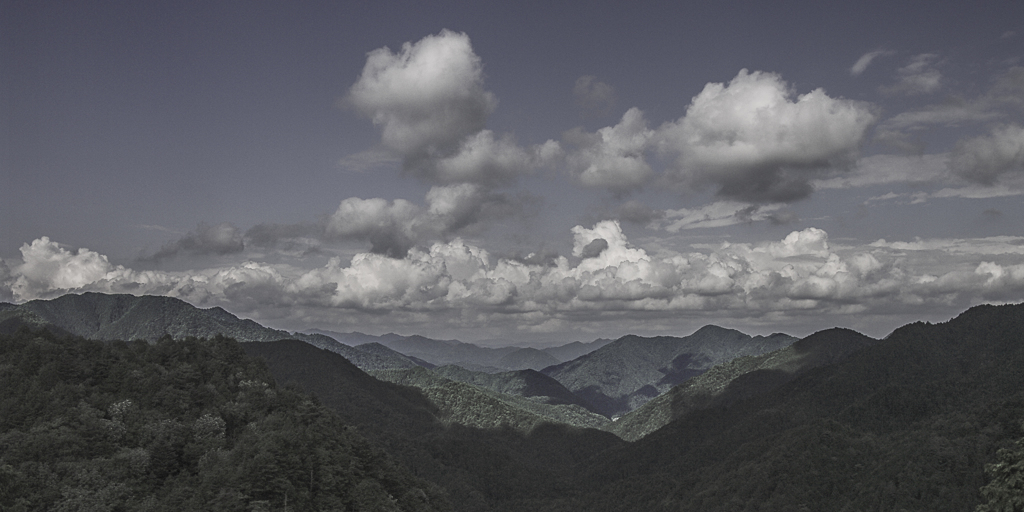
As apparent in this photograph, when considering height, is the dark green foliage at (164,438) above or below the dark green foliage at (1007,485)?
below

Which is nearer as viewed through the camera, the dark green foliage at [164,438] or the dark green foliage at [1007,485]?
the dark green foliage at [1007,485]

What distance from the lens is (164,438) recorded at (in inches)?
5477

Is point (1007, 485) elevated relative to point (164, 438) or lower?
elevated

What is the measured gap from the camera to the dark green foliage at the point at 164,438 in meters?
119

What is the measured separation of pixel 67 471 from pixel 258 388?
63.9 m

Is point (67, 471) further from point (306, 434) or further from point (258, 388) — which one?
point (258, 388)

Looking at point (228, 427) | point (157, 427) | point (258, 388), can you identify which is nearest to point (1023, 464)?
point (157, 427)

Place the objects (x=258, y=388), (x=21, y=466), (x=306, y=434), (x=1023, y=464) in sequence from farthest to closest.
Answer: (x=258, y=388) → (x=306, y=434) → (x=21, y=466) → (x=1023, y=464)

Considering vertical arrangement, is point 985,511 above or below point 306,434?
above

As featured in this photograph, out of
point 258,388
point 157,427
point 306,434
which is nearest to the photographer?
point 157,427

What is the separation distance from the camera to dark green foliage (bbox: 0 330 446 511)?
119 metres

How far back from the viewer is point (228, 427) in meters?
162

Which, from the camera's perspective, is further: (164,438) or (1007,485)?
(164,438)

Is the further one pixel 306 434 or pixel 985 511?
pixel 306 434
